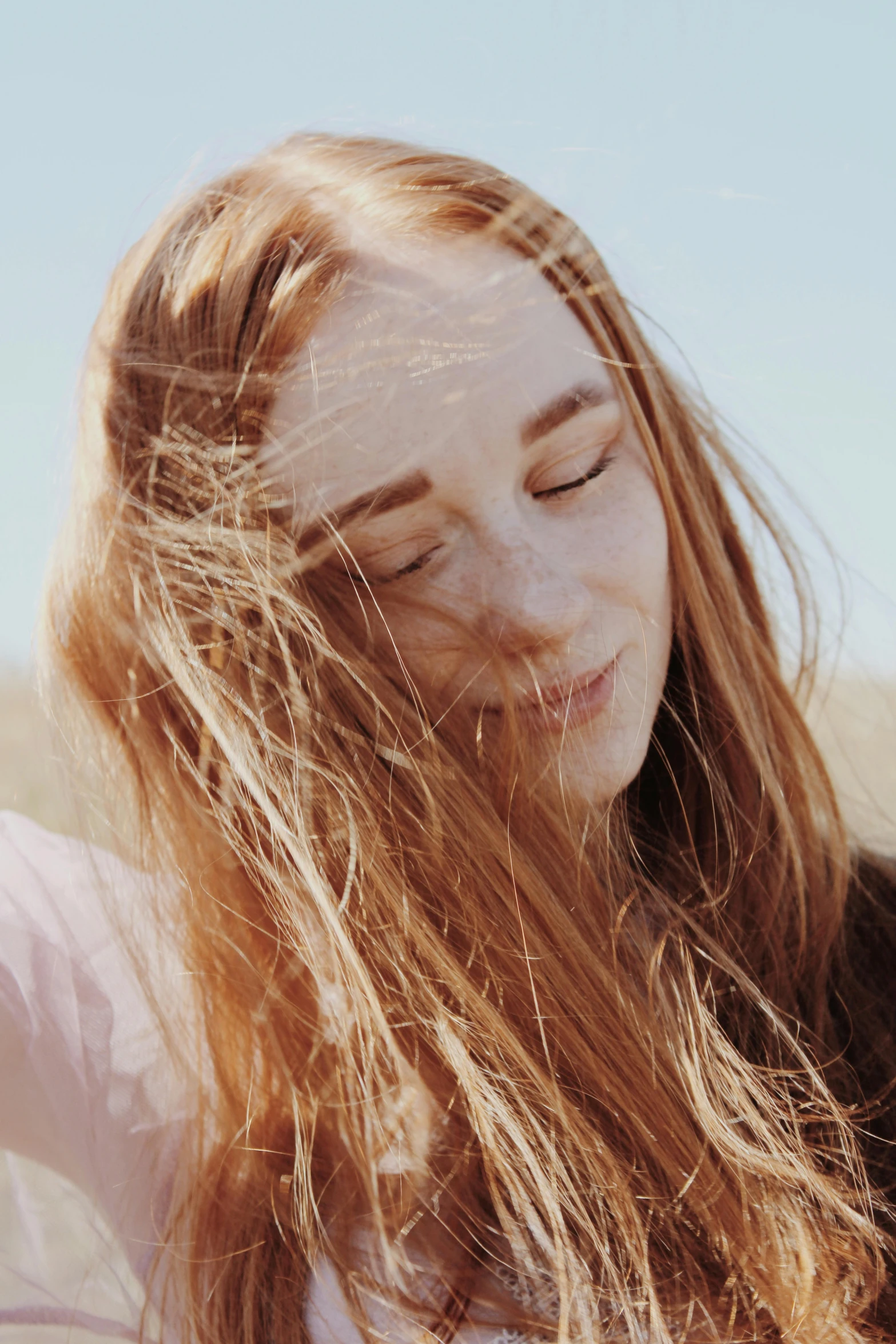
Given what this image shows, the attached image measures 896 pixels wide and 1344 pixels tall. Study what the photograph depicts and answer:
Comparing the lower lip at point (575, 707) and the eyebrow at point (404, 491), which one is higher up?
the eyebrow at point (404, 491)

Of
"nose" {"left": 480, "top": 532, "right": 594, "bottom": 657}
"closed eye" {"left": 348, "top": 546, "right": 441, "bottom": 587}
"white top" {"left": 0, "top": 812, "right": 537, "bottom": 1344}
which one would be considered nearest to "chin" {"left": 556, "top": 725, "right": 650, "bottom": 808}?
"nose" {"left": 480, "top": 532, "right": 594, "bottom": 657}

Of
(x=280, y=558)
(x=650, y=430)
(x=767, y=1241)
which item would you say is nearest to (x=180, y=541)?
(x=280, y=558)

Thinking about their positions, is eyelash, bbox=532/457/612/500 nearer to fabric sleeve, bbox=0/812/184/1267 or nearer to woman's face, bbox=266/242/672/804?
woman's face, bbox=266/242/672/804

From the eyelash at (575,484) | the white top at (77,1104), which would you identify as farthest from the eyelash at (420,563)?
the white top at (77,1104)

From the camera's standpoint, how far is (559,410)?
2.60 ft

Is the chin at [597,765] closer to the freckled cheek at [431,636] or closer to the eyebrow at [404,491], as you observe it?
the freckled cheek at [431,636]

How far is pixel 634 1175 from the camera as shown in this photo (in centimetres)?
79

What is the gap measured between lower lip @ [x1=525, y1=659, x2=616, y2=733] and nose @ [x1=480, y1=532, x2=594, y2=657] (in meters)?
0.06

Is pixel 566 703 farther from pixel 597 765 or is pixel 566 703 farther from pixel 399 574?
pixel 399 574

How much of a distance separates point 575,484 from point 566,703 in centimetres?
20

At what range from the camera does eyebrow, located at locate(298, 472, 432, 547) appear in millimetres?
753

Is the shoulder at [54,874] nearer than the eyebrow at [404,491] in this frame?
No

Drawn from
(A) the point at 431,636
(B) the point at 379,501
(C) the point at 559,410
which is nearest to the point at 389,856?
(A) the point at 431,636

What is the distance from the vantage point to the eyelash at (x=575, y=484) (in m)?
0.81
